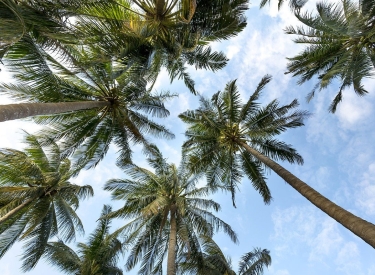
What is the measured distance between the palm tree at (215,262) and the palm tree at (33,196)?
609 cm

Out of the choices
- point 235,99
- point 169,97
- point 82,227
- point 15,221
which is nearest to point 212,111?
point 235,99

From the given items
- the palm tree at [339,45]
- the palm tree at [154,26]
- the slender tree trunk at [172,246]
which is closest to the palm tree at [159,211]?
the slender tree trunk at [172,246]

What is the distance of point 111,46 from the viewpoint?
10250 mm

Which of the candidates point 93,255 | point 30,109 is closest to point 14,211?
point 93,255

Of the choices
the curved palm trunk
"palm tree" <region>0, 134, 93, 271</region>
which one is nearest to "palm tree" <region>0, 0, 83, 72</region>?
"palm tree" <region>0, 134, 93, 271</region>

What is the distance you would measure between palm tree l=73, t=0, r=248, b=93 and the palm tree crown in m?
3.87

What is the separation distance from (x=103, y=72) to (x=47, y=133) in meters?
3.51

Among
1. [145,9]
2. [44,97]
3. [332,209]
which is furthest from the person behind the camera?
[44,97]

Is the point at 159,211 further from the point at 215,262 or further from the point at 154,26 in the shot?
the point at 154,26

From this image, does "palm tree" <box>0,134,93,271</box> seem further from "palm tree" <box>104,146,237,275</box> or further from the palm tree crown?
the palm tree crown

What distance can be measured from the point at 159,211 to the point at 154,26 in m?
8.39

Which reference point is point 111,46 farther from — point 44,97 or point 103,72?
point 44,97

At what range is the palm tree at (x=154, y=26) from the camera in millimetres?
9328

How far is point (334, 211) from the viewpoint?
24.1 ft
